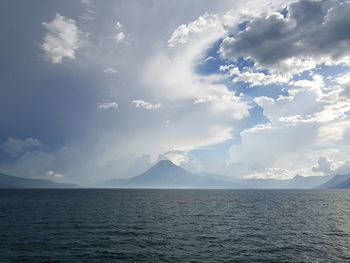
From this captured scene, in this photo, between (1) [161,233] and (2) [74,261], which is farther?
(1) [161,233]

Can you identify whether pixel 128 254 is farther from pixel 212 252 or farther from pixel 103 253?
pixel 212 252

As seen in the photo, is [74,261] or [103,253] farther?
[103,253]

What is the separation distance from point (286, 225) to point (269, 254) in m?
31.9

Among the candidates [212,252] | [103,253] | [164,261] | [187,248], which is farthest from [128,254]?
[212,252]

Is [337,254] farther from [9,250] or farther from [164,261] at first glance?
[9,250]

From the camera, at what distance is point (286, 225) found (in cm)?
7375

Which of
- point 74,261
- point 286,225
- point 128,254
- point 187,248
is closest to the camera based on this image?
point 74,261

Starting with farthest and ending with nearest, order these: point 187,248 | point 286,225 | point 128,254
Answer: point 286,225 < point 187,248 < point 128,254

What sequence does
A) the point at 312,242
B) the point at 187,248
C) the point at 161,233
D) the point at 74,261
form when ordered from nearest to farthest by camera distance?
the point at 74,261 → the point at 187,248 → the point at 312,242 → the point at 161,233

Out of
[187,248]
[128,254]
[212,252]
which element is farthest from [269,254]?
[128,254]

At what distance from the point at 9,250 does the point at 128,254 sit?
18175 millimetres

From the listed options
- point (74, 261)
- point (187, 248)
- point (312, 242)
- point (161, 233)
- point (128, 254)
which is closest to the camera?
point (74, 261)

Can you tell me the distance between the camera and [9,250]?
148 ft

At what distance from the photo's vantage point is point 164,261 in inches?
1601
